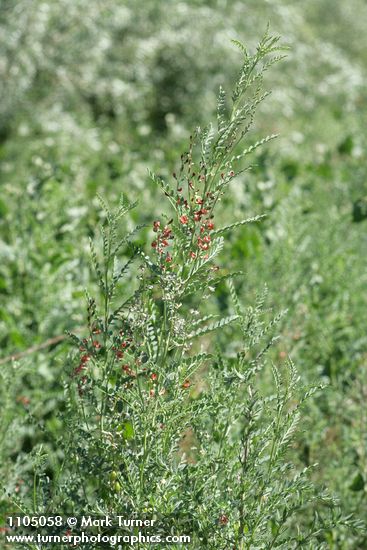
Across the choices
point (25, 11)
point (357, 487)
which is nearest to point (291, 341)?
point (357, 487)

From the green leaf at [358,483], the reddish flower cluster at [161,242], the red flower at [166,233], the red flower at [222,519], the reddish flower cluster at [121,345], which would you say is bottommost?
the red flower at [222,519]

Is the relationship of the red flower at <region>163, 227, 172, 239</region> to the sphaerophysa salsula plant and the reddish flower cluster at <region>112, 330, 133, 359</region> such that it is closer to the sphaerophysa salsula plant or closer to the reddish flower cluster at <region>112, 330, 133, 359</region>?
the sphaerophysa salsula plant

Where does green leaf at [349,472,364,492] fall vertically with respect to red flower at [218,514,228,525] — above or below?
above

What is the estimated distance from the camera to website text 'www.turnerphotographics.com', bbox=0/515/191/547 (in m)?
1.48

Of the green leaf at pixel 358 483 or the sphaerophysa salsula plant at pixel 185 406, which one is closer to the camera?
the sphaerophysa salsula plant at pixel 185 406

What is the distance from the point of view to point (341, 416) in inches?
107

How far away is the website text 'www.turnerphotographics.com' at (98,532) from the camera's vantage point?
4.85 ft

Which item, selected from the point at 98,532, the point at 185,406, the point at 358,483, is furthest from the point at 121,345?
the point at 358,483

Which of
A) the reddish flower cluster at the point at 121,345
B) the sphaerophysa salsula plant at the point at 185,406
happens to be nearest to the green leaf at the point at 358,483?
the sphaerophysa salsula plant at the point at 185,406

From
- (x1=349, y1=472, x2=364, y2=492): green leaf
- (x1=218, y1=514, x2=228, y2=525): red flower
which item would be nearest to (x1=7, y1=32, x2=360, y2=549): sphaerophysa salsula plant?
(x1=218, y1=514, x2=228, y2=525): red flower

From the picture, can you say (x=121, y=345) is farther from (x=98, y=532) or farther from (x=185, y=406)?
(x=98, y=532)

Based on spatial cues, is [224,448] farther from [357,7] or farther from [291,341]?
[357,7]

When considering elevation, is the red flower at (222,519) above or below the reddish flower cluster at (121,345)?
below

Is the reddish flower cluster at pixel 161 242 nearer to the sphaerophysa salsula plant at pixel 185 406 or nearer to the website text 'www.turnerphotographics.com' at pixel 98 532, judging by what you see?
the sphaerophysa salsula plant at pixel 185 406
